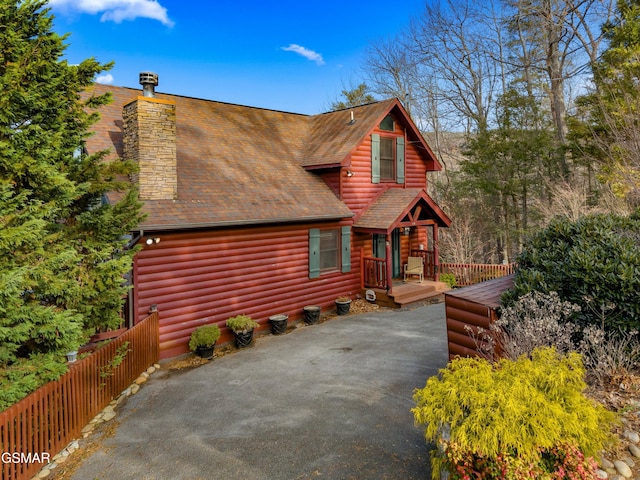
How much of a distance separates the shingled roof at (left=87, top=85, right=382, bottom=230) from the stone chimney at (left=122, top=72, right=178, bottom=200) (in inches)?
13.1

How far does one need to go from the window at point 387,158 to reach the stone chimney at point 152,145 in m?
7.99

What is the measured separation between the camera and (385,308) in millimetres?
13320

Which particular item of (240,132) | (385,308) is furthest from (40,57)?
(385,308)

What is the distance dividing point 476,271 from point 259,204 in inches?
396

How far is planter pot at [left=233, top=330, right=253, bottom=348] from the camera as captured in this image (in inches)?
386

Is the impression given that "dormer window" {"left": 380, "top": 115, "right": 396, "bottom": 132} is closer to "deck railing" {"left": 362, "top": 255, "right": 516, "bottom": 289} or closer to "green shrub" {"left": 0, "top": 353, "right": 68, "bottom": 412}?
"deck railing" {"left": 362, "top": 255, "right": 516, "bottom": 289}

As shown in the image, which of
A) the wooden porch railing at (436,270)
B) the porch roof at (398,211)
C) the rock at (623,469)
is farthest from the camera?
the wooden porch railing at (436,270)

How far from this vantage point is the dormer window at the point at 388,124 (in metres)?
15.0

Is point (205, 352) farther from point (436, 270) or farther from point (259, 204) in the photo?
point (436, 270)

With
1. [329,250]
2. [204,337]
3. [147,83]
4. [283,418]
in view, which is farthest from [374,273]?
[147,83]

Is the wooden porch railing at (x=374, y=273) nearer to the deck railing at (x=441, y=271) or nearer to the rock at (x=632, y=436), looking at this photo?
the deck railing at (x=441, y=271)

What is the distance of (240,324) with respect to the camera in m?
9.80

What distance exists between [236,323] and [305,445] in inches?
194
